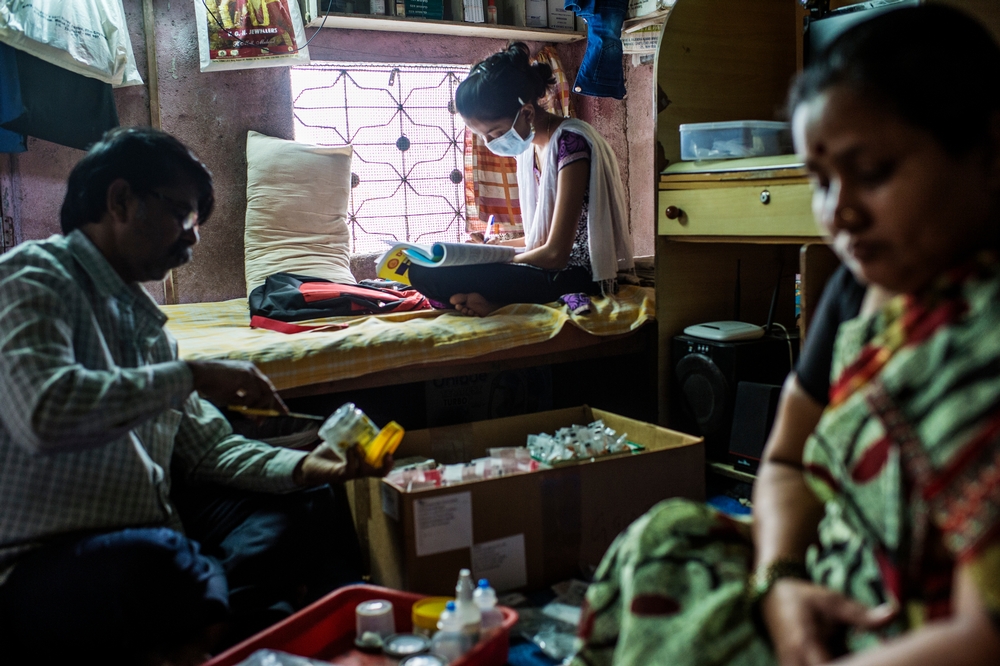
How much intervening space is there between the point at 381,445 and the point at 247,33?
2346 millimetres

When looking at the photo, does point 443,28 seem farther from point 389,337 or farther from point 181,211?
point 181,211

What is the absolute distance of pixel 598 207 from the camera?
2.58m

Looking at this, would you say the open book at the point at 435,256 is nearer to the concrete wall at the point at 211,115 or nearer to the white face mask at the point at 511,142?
the white face mask at the point at 511,142

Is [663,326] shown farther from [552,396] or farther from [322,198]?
[322,198]

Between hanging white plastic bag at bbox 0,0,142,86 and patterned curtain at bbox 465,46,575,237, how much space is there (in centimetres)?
156

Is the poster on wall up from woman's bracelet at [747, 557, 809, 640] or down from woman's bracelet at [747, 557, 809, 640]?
up

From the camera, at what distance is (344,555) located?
1972mm

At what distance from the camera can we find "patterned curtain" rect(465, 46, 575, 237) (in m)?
4.03

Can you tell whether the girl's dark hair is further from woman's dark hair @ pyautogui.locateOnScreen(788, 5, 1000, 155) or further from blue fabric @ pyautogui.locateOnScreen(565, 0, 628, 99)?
woman's dark hair @ pyautogui.locateOnScreen(788, 5, 1000, 155)

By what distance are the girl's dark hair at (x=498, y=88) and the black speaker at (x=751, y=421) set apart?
1086mm

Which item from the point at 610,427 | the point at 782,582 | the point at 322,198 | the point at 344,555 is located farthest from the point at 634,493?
the point at 322,198

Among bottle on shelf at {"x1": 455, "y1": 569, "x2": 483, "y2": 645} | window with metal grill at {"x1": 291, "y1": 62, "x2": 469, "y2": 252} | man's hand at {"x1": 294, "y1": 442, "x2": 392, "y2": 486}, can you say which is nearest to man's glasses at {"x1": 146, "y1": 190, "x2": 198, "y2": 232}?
man's hand at {"x1": 294, "y1": 442, "x2": 392, "y2": 486}

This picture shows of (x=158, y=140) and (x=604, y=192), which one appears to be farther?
(x=604, y=192)

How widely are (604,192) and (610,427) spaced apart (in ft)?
2.61
